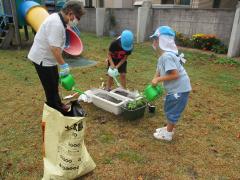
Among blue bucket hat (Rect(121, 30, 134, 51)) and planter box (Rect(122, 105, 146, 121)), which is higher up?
blue bucket hat (Rect(121, 30, 134, 51))

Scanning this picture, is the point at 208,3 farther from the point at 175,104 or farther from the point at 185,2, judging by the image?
the point at 175,104

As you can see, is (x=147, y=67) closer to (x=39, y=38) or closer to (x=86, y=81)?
(x=86, y=81)

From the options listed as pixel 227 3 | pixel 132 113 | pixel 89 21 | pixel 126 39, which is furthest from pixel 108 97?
pixel 227 3

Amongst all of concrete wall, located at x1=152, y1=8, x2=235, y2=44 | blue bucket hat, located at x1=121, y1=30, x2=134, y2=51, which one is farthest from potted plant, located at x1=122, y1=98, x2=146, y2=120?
concrete wall, located at x1=152, y1=8, x2=235, y2=44

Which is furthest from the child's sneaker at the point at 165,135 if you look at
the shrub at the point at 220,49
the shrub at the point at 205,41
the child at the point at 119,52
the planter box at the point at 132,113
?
the shrub at the point at 205,41

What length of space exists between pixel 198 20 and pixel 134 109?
7253mm

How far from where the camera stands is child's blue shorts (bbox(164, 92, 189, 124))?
300 centimetres

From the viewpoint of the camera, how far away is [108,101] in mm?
3879

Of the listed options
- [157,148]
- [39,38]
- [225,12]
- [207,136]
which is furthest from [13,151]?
[225,12]

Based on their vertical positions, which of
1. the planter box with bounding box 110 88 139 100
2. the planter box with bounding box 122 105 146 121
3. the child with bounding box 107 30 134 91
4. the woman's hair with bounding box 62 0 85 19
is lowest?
the planter box with bounding box 122 105 146 121

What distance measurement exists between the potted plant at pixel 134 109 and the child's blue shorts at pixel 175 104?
62 centimetres

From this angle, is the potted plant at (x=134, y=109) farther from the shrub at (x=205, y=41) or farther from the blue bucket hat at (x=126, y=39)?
the shrub at (x=205, y=41)

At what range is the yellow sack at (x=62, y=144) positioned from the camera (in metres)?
2.19

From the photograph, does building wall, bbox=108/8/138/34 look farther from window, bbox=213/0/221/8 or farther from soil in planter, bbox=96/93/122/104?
soil in planter, bbox=96/93/122/104
